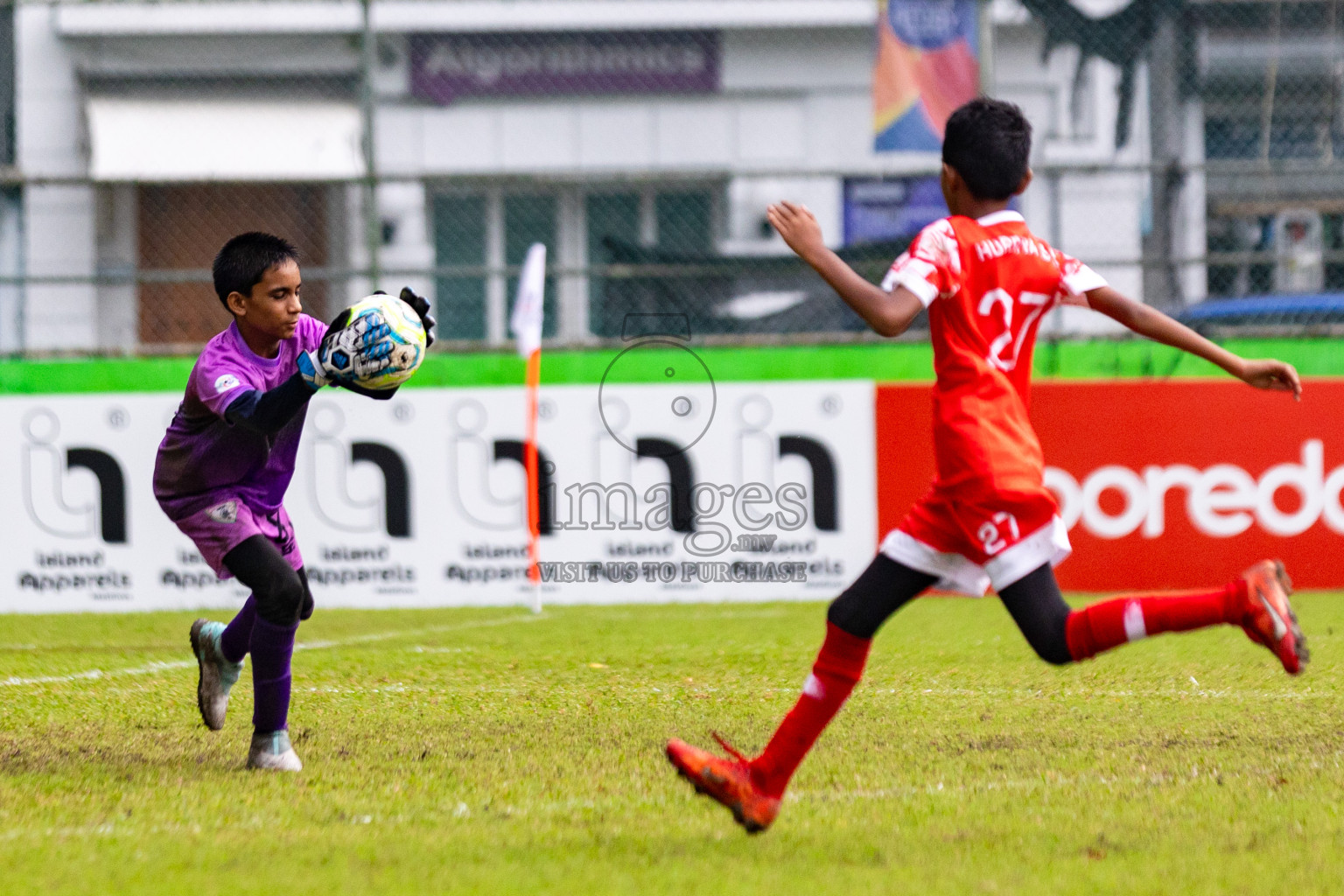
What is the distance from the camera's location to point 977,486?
3.66 meters

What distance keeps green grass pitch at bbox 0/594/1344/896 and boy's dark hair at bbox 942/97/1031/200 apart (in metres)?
1.51

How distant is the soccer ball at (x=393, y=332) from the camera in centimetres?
426

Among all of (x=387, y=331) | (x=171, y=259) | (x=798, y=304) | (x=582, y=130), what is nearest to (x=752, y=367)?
(x=798, y=304)

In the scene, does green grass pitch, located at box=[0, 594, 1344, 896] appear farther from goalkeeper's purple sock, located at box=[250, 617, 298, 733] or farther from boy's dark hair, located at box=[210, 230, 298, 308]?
boy's dark hair, located at box=[210, 230, 298, 308]

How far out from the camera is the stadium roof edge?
1888 centimetres

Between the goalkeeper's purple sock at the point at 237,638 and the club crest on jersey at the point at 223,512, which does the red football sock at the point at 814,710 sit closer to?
the club crest on jersey at the point at 223,512

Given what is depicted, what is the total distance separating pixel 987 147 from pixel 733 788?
1.60m

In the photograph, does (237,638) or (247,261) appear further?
(237,638)

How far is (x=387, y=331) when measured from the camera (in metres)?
4.25

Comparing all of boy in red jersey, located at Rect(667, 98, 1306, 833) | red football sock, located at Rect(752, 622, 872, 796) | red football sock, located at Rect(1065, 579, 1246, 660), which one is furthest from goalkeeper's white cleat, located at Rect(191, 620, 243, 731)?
red football sock, located at Rect(1065, 579, 1246, 660)

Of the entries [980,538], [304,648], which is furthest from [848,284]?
[304,648]

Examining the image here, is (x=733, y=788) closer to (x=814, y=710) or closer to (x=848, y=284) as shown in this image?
(x=814, y=710)

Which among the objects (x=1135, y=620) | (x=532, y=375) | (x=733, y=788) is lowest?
(x=733, y=788)

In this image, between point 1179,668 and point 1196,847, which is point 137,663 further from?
point 1196,847
